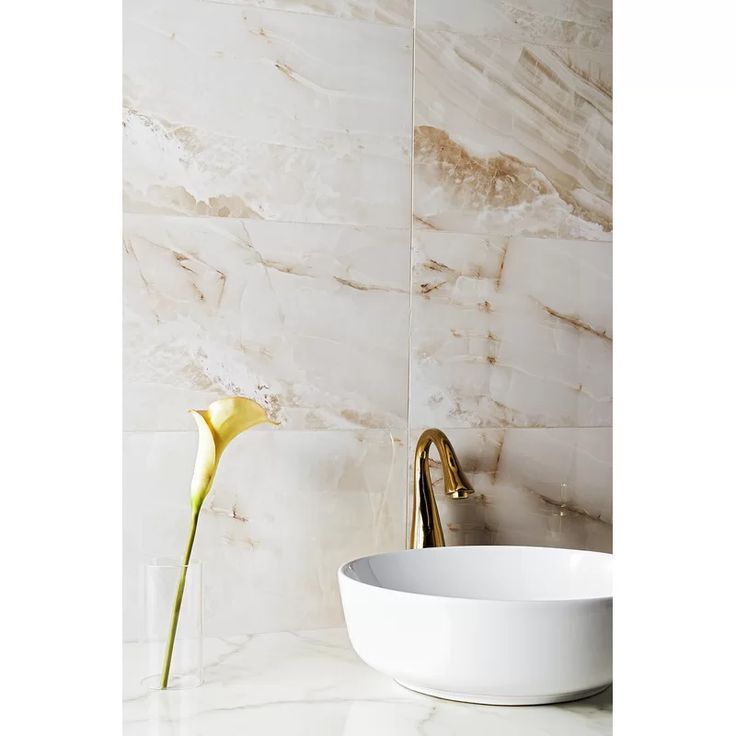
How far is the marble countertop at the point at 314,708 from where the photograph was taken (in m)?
0.86

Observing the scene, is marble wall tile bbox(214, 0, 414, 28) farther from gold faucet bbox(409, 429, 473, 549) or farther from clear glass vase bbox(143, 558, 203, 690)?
clear glass vase bbox(143, 558, 203, 690)

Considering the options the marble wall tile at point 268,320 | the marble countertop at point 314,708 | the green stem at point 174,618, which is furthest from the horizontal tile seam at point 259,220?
the marble countertop at point 314,708

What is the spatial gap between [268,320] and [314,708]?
0.51m

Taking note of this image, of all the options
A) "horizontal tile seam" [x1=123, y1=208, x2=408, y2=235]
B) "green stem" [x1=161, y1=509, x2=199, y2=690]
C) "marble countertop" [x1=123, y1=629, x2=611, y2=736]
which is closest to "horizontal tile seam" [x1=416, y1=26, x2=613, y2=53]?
"horizontal tile seam" [x1=123, y1=208, x2=408, y2=235]

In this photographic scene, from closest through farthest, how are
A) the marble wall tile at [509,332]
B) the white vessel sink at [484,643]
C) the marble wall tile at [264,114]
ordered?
the white vessel sink at [484,643] < the marble wall tile at [264,114] < the marble wall tile at [509,332]

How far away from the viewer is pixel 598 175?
1.36 meters

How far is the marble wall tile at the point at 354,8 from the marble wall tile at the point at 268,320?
0.96 feet

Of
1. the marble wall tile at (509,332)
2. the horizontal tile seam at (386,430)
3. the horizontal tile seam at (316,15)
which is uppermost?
the horizontal tile seam at (316,15)

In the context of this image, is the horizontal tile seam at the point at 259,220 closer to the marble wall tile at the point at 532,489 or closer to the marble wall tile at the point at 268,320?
the marble wall tile at the point at 268,320

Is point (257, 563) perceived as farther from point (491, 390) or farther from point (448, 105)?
point (448, 105)
